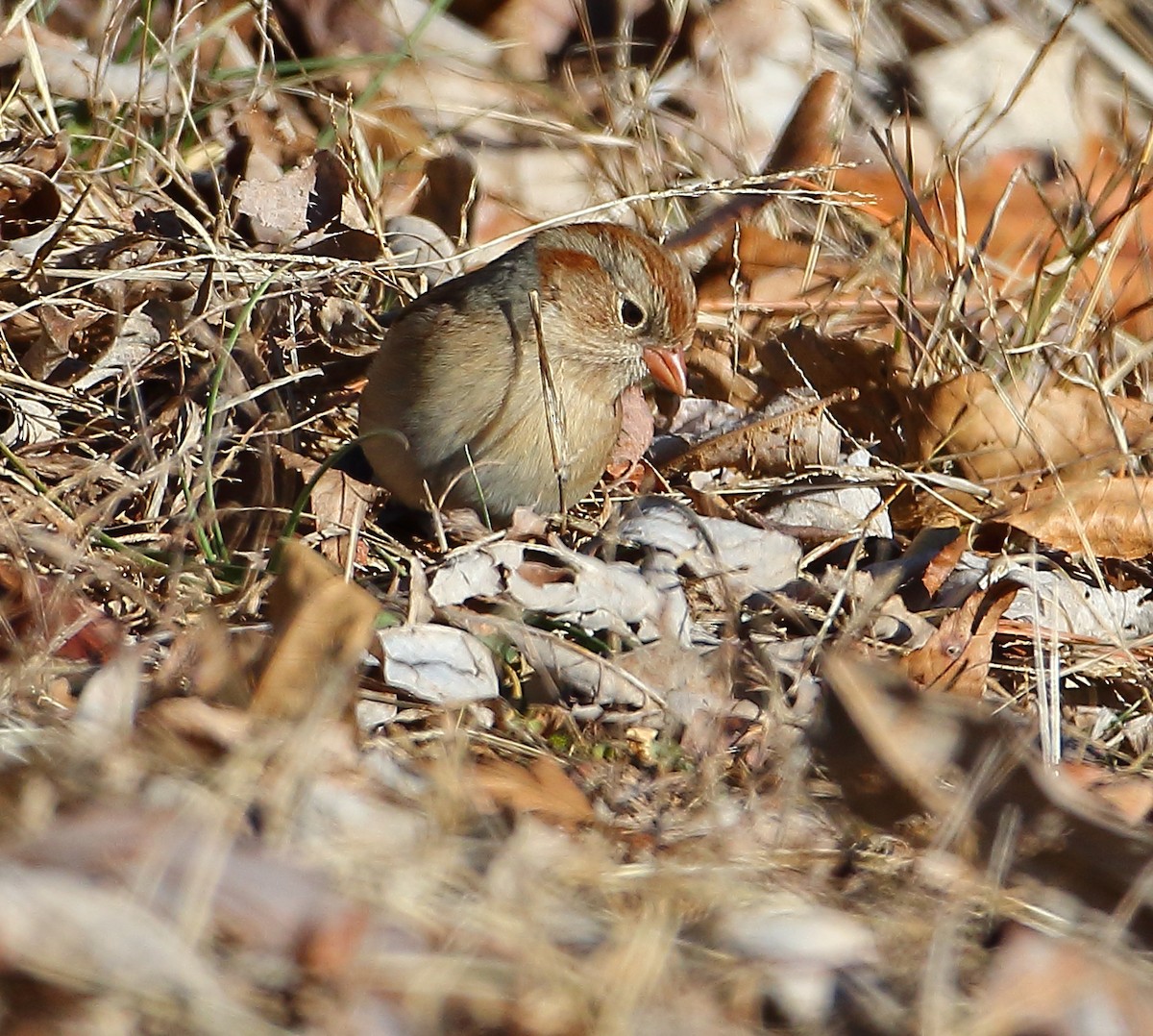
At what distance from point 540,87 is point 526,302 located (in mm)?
1444

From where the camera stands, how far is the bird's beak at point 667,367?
11.2 feet

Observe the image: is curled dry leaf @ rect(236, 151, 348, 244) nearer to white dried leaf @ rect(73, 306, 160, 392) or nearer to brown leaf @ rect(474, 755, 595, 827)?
white dried leaf @ rect(73, 306, 160, 392)

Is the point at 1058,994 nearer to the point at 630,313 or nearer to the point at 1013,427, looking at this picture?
the point at 1013,427

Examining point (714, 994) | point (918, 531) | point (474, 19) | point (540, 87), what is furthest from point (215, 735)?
point (474, 19)

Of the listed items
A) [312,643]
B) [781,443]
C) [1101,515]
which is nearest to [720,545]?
[781,443]

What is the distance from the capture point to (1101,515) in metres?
3.01

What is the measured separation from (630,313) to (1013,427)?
2.93 ft

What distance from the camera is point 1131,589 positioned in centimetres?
305

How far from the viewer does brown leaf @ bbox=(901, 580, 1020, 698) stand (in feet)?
8.91

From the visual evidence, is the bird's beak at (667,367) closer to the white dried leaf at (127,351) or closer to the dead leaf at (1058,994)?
the white dried leaf at (127,351)

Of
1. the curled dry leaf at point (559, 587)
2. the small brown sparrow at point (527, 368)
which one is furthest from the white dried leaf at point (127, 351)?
the curled dry leaf at point (559, 587)

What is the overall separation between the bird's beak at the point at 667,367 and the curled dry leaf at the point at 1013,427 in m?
0.57

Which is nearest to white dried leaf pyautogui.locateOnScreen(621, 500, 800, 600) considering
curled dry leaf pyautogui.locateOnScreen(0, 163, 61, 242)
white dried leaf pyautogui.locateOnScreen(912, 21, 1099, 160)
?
curled dry leaf pyautogui.locateOnScreen(0, 163, 61, 242)

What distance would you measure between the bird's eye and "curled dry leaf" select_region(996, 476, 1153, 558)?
37.3 inches
